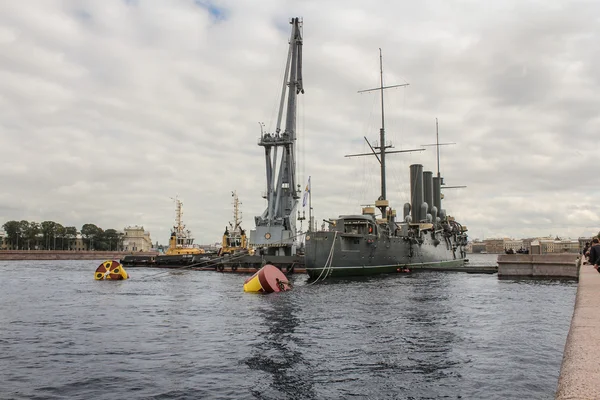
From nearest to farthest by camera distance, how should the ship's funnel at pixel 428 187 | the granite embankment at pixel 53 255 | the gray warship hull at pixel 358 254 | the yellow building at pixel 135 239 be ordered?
1. the gray warship hull at pixel 358 254
2. the ship's funnel at pixel 428 187
3. the granite embankment at pixel 53 255
4. the yellow building at pixel 135 239

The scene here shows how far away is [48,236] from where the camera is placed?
136125 millimetres

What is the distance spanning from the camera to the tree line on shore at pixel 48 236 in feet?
443

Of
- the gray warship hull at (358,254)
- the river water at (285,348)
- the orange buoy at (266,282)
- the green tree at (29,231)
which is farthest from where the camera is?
the green tree at (29,231)

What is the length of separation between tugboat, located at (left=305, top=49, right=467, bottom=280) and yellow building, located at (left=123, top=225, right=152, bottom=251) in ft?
435

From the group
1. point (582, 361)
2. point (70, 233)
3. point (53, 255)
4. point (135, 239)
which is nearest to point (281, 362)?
point (582, 361)

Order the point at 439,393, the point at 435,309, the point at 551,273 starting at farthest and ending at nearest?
the point at 551,273 < the point at 435,309 < the point at 439,393

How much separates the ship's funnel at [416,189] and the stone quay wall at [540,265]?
22114mm

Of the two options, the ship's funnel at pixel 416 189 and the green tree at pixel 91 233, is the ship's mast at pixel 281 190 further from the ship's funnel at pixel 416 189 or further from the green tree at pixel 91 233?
the green tree at pixel 91 233

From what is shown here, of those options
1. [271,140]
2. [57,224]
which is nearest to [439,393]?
[271,140]

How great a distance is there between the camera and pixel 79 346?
13648mm

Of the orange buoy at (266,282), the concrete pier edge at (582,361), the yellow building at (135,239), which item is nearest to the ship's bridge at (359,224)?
the orange buoy at (266,282)

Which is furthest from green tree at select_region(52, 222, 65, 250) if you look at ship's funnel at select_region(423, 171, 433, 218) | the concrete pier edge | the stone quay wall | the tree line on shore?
the concrete pier edge

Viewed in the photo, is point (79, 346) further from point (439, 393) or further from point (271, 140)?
point (271, 140)

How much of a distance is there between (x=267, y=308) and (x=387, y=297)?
25.0ft
